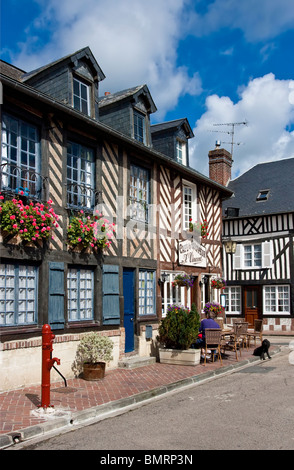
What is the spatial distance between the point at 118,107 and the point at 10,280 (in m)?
5.88

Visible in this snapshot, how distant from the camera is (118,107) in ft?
40.2

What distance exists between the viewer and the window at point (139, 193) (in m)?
11.9

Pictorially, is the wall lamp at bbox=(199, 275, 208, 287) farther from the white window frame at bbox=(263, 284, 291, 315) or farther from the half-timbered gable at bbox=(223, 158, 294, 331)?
the white window frame at bbox=(263, 284, 291, 315)

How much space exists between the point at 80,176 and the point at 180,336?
4.32m

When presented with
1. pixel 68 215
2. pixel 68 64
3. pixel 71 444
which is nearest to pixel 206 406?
pixel 71 444

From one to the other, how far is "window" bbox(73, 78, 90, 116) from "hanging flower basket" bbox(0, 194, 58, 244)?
2.71 m

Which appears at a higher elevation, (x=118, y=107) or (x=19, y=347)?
(x=118, y=107)

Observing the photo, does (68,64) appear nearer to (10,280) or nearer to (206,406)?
(10,280)

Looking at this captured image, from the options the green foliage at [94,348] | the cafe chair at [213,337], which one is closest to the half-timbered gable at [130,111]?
the cafe chair at [213,337]

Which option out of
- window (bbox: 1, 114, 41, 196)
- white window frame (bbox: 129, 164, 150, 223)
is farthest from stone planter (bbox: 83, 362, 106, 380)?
white window frame (bbox: 129, 164, 150, 223)

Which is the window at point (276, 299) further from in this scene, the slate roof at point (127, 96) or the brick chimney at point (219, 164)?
the slate roof at point (127, 96)

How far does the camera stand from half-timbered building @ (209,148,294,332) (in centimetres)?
2059

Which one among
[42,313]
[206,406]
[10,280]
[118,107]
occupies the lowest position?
[206,406]

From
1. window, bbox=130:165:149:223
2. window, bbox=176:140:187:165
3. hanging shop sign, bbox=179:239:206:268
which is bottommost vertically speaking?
hanging shop sign, bbox=179:239:206:268
